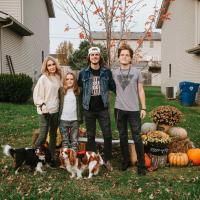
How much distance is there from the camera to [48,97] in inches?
270

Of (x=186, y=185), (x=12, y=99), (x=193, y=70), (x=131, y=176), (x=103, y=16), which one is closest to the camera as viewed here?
(x=186, y=185)

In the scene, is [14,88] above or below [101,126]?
above

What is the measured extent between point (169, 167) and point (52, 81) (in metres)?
2.53

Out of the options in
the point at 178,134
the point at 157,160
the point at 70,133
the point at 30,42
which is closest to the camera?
the point at 70,133

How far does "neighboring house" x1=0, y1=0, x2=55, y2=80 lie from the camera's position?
755 inches

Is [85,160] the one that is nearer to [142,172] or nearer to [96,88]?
[142,172]

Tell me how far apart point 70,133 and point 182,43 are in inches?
764

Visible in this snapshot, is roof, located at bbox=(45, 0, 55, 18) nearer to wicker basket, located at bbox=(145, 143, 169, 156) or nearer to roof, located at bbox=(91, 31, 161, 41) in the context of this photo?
roof, located at bbox=(91, 31, 161, 41)

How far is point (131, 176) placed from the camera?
644cm

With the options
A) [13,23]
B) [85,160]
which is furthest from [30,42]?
[85,160]

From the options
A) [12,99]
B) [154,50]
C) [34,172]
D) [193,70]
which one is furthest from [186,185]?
[154,50]

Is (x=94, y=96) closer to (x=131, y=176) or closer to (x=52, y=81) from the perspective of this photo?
(x=52, y=81)

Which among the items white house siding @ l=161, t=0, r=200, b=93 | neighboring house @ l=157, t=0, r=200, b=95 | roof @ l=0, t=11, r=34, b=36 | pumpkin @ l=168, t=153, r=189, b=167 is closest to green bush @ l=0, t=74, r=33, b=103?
roof @ l=0, t=11, r=34, b=36

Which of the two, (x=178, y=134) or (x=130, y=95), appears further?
(x=178, y=134)
